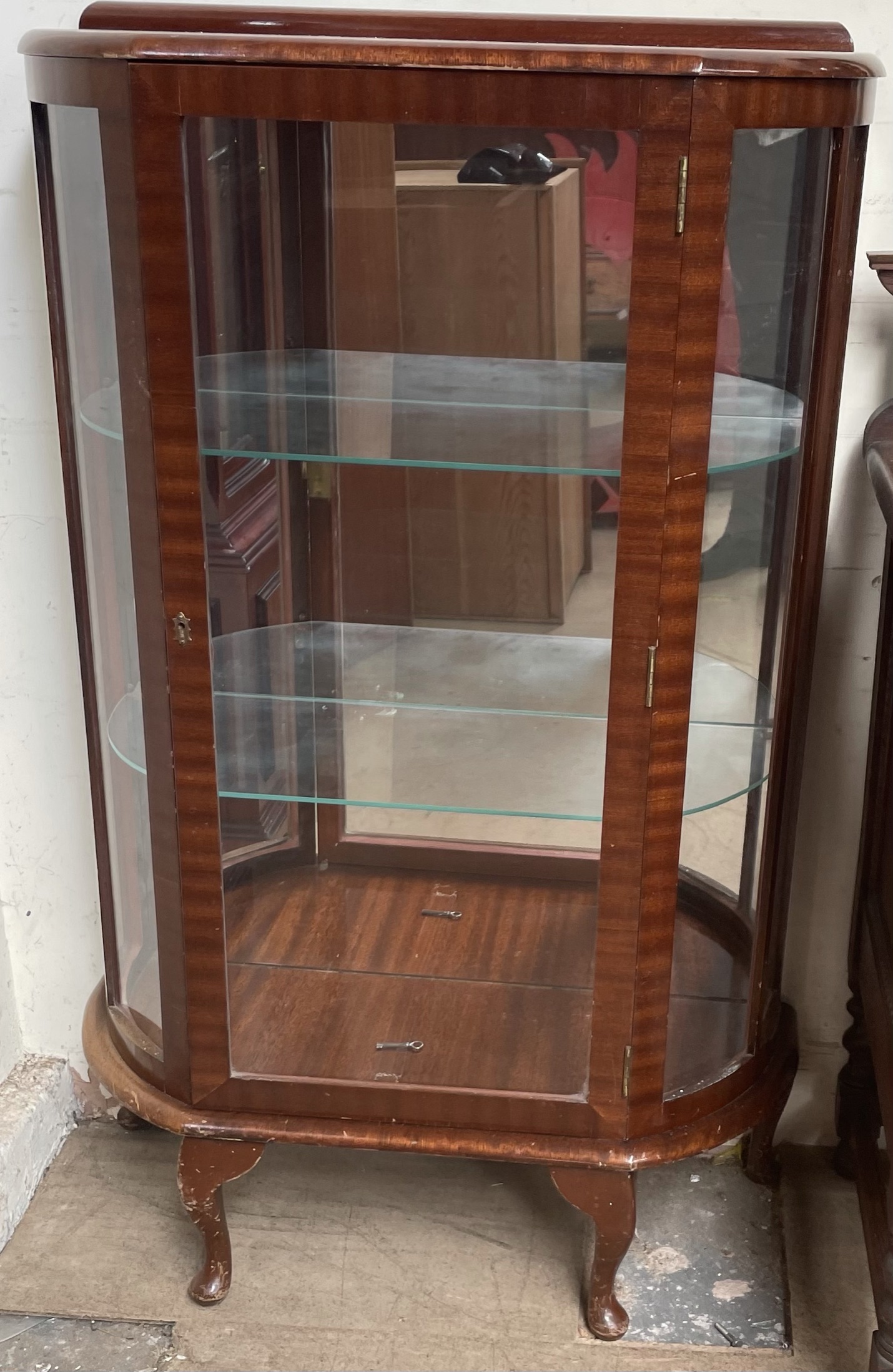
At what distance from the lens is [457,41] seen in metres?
1.10

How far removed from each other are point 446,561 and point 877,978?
60cm

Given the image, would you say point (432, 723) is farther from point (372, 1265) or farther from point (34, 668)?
point (372, 1265)

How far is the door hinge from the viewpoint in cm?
116

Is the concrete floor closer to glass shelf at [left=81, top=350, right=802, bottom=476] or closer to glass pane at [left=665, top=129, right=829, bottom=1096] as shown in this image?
glass pane at [left=665, top=129, right=829, bottom=1096]

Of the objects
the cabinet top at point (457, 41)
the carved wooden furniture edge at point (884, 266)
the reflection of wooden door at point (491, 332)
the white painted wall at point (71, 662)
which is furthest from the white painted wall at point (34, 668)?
the carved wooden furniture edge at point (884, 266)

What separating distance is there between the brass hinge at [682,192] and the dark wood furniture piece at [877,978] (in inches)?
11.3

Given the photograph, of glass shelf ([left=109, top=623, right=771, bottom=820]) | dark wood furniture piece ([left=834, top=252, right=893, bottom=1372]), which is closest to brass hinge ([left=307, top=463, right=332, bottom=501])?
glass shelf ([left=109, top=623, right=771, bottom=820])

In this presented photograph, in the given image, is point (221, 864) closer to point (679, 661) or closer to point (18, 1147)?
point (679, 661)

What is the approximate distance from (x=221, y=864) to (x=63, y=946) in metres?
0.54

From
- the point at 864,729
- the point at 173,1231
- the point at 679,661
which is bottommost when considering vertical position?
the point at 173,1231

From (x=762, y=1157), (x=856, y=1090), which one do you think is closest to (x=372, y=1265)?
(x=762, y=1157)

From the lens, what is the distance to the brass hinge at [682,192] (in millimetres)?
1026

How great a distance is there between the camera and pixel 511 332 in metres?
1.17

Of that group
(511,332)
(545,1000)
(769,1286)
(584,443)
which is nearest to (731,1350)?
(769,1286)
